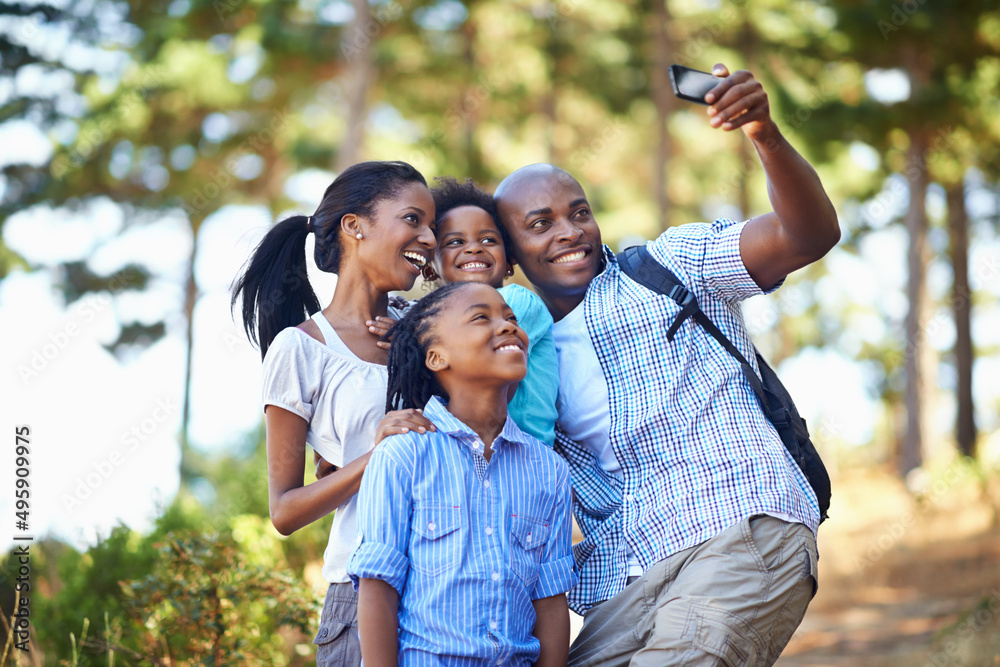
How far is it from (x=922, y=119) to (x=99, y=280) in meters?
14.3

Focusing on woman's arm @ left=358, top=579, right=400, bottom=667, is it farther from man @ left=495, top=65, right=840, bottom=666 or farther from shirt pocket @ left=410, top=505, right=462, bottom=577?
man @ left=495, top=65, right=840, bottom=666

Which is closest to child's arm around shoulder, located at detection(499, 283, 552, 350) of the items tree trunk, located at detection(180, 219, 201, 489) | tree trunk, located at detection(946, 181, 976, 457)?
tree trunk, located at detection(180, 219, 201, 489)

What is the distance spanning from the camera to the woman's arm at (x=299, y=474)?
8.34 ft

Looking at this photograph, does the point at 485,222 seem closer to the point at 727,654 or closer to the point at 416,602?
the point at 416,602

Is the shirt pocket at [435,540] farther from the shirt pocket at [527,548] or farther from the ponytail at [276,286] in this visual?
the ponytail at [276,286]

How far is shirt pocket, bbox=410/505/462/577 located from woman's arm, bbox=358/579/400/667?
0.12 meters

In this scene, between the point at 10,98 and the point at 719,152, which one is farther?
the point at 719,152

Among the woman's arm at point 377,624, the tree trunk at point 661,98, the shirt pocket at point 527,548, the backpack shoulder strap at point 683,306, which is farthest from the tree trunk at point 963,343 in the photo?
the woman's arm at point 377,624

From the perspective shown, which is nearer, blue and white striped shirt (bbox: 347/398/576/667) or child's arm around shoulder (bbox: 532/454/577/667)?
blue and white striped shirt (bbox: 347/398/576/667)

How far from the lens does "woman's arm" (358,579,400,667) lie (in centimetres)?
233

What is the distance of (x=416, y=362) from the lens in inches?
107

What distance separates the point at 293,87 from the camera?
51.7 ft

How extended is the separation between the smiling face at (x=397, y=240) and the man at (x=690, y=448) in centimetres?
44

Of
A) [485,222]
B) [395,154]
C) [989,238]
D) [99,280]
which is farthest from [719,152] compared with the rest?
[485,222]
